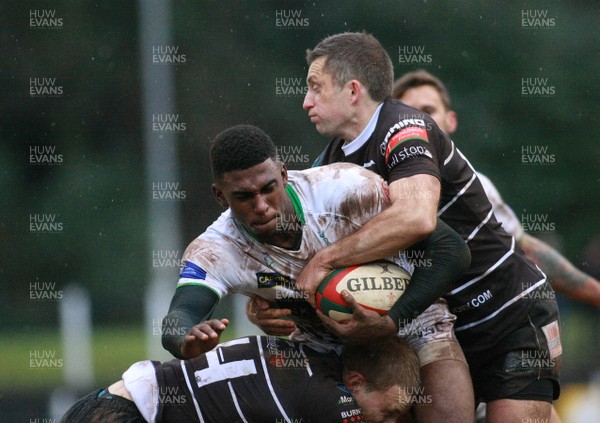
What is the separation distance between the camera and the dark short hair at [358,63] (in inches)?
212

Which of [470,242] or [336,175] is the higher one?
[336,175]

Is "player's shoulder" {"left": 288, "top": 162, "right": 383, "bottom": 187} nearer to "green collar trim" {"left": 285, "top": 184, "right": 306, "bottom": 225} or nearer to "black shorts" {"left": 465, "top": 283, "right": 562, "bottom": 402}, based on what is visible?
"green collar trim" {"left": 285, "top": 184, "right": 306, "bottom": 225}

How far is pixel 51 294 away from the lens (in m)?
19.3

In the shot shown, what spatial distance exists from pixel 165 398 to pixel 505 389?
1.82 metres

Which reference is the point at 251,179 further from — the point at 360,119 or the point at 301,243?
the point at 360,119

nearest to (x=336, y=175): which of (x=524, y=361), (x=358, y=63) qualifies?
(x=358, y=63)

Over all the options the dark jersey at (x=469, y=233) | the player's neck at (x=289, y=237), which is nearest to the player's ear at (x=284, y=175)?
the player's neck at (x=289, y=237)

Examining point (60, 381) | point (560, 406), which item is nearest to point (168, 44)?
point (60, 381)

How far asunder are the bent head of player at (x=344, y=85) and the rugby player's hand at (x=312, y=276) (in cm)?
87

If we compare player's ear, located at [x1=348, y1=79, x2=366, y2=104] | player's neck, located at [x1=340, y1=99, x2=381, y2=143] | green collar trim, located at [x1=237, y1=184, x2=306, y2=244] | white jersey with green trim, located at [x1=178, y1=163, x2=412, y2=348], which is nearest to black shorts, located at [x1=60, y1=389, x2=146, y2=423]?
white jersey with green trim, located at [x1=178, y1=163, x2=412, y2=348]

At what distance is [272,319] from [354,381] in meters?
0.51

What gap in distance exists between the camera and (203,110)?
19.3 m

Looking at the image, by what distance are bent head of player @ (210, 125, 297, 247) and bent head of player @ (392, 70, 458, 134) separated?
3357 millimetres

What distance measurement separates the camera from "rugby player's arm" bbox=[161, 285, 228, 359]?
4.22m
